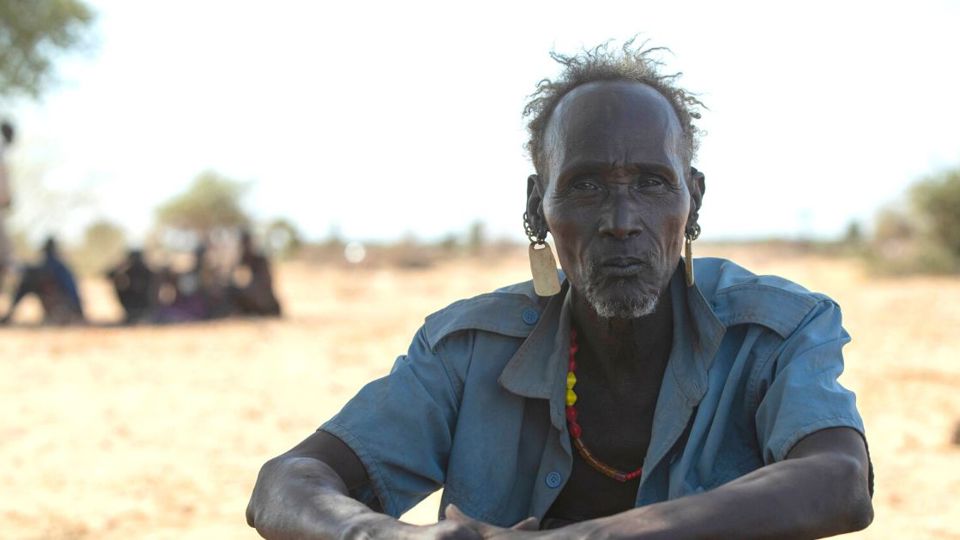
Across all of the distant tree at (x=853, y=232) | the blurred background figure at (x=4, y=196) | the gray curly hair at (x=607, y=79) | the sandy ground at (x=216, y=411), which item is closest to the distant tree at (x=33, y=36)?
the blurred background figure at (x=4, y=196)

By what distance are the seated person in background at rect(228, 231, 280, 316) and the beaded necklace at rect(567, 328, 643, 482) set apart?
47.5ft

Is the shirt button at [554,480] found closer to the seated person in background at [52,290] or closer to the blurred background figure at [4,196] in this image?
the blurred background figure at [4,196]

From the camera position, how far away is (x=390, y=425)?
7.56 feet

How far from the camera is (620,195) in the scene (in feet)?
7.19

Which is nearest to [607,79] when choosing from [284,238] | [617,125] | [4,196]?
[617,125]

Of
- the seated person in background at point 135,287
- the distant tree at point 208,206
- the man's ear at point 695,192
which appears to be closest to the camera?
the man's ear at point 695,192

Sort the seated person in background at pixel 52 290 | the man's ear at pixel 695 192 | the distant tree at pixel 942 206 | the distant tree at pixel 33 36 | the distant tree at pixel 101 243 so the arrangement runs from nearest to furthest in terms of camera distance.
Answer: the man's ear at pixel 695 192
the seated person in background at pixel 52 290
the distant tree at pixel 33 36
the distant tree at pixel 942 206
the distant tree at pixel 101 243

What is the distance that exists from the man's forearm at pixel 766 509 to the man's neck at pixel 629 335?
526 mm

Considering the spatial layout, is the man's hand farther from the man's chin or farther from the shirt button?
the man's chin

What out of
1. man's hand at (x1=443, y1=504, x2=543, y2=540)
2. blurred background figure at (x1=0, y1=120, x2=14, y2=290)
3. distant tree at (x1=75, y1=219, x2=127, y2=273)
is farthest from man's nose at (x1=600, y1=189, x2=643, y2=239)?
distant tree at (x1=75, y1=219, x2=127, y2=273)

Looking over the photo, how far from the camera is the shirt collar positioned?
2232 mm

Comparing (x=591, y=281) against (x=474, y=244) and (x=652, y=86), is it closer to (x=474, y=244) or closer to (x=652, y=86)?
(x=652, y=86)

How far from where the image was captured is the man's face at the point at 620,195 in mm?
2188

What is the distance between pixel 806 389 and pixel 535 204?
2.52 feet
